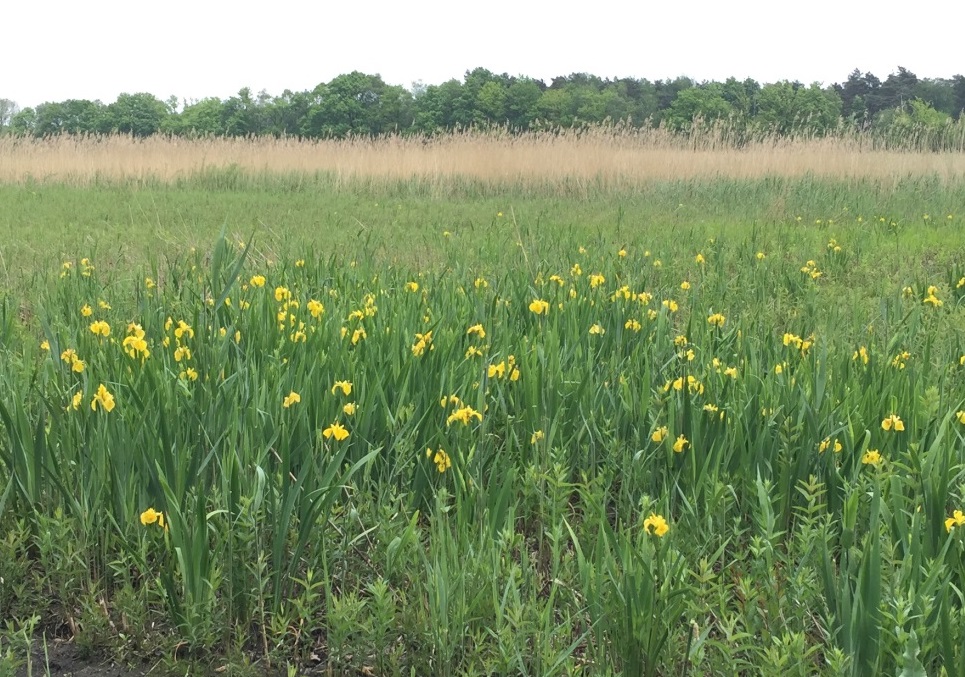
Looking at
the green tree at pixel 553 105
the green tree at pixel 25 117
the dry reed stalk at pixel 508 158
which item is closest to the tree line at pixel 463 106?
the green tree at pixel 553 105

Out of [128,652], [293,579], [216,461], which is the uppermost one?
[216,461]

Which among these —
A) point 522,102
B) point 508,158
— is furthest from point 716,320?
point 522,102

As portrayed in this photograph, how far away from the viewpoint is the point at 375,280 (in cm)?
383

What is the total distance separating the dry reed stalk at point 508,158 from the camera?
13.4 metres

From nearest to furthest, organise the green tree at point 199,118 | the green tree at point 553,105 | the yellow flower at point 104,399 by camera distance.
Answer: the yellow flower at point 104,399
the green tree at point 553,105
the green tree at point 199,118

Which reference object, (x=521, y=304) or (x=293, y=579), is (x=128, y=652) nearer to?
(x=293, y=579)

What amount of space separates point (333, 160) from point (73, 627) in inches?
546

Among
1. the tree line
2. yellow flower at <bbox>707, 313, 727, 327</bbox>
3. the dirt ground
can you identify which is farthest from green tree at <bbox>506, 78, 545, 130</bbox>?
the dirt ground

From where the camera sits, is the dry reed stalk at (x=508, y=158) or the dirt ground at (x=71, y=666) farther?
the dry reed stalk at (x=508, y=158)

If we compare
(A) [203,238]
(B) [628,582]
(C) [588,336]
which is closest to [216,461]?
(B) [628,582]

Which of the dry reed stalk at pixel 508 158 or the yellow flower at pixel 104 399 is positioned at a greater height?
the dry reed stalk at pixel 508 158

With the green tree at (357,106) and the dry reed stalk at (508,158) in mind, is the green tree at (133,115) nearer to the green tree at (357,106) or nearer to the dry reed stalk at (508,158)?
the green tree at (357,106)

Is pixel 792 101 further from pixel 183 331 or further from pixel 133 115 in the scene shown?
pixel 183 331

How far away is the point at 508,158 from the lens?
14.0m
